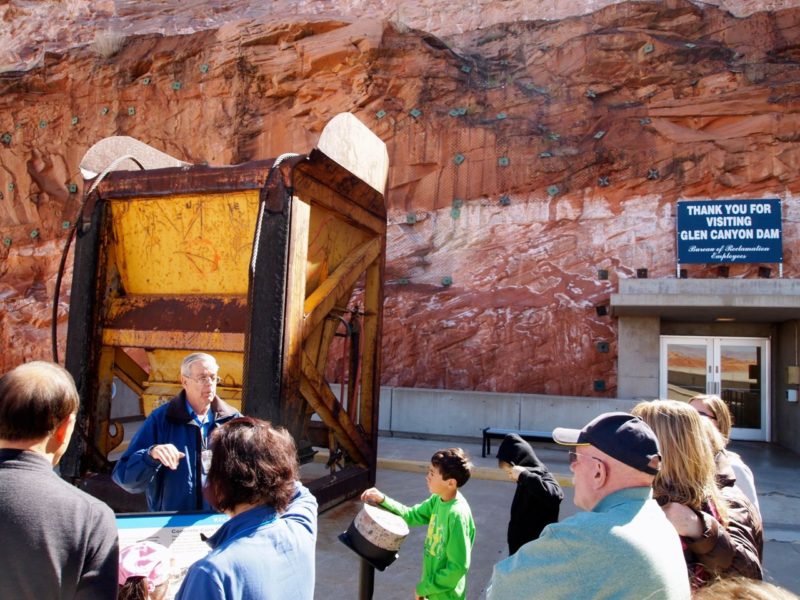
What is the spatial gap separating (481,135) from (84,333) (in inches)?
578

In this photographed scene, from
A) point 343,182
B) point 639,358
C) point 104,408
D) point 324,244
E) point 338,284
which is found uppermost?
point 343,182

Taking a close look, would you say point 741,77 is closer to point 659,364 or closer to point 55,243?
point 659,364

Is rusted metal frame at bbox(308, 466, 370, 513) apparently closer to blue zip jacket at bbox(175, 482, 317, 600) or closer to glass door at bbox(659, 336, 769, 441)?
blue zip jacket at bbox(175, 482, 317, 600)

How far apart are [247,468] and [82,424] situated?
3556 mm

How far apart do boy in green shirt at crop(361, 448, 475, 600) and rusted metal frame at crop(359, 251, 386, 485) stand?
3081mm

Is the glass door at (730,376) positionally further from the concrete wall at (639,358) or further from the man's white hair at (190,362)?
the man's white hair at (190,362)

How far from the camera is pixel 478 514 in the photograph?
5.90 metres

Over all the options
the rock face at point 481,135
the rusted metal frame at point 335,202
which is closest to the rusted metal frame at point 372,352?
the rusted metal frame at point 335,202

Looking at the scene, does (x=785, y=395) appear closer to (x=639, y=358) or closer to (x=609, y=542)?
(x=639, y=358)

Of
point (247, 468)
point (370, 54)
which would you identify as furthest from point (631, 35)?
point (247, 468)

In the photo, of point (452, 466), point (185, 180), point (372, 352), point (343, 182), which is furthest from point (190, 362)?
point (372, 352)

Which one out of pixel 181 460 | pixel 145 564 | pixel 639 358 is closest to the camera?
pixel 145 564

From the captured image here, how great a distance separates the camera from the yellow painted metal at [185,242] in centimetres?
473

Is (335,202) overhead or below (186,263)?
overhead
